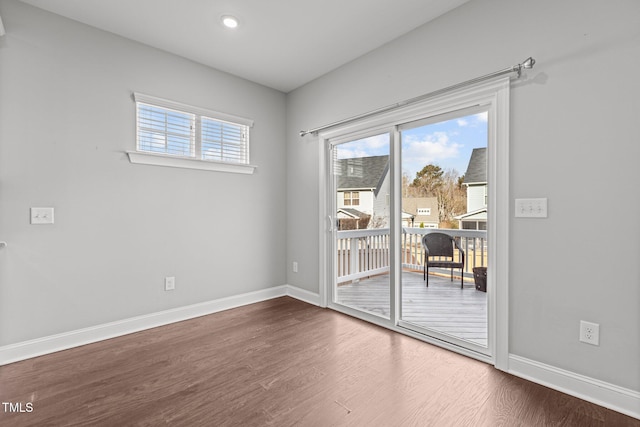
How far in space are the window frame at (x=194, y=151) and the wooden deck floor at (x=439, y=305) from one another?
6.77 ft

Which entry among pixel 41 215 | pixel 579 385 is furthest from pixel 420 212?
pixel 41 215

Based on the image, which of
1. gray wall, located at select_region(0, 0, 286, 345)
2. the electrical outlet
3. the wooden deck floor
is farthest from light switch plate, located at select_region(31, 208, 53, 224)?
the electrical outlet

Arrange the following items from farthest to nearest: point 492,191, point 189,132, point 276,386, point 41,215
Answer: point 189,132
point 41,215
point 492,191
point 276,386

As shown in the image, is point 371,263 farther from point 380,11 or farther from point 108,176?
point 108,176

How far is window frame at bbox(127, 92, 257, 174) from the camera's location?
2.78 metres

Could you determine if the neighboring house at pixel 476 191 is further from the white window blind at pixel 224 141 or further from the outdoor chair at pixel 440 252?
the white window blind at pixel 224 141

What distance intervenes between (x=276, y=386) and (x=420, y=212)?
1.84 meters

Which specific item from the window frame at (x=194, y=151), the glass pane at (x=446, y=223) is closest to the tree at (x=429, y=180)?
the glass pane at (x=446, y=223)

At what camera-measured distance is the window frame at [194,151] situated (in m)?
2.78

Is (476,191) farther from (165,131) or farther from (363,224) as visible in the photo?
(165,131)

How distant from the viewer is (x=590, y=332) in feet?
5.72

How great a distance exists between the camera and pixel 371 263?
3.18 metres

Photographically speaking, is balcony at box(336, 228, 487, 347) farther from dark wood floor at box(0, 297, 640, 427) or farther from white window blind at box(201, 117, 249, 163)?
white window blind at box(201, 117, 249, 163)

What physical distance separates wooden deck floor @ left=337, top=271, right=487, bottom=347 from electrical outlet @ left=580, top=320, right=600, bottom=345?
0.70 meters
